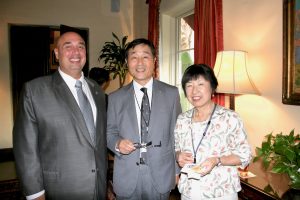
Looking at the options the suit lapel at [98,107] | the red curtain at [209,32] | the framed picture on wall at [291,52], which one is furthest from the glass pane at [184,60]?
the suit lapel at [98,107]

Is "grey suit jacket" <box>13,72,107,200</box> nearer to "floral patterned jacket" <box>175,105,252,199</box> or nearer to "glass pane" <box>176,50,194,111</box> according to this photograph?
"floral patterned jacket" <box>175,105,252,199</box>

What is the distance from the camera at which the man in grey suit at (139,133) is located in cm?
169

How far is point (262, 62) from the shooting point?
2.28 metres

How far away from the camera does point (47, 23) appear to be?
210 inches

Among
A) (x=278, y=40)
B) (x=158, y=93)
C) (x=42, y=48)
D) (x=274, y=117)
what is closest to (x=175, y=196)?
(x=274, y=117)

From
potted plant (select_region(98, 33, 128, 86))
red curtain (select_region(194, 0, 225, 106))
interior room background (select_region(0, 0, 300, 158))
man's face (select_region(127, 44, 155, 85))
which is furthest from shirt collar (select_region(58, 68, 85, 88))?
potted plant (select_region(98, 33, 128, 86))

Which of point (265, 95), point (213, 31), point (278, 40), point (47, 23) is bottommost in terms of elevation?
point (265, 95)

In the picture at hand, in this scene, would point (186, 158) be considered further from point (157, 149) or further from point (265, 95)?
point (265, 95)

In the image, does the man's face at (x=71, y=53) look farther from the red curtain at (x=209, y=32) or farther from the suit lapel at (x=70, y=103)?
the red curtain at (x=209, y=32)

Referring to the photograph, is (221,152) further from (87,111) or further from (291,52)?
(291,52)

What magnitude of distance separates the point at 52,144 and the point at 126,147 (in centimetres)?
44

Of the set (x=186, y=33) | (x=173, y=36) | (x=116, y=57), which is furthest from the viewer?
(x=116, y=57)

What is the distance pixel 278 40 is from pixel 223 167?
1245 millimetres

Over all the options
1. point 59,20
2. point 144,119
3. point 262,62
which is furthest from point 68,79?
point 59,20
